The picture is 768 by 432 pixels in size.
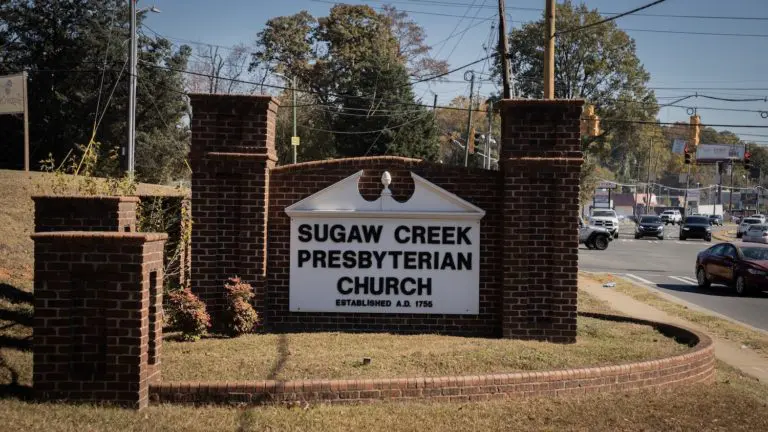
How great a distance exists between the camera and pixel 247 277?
946 centimetres

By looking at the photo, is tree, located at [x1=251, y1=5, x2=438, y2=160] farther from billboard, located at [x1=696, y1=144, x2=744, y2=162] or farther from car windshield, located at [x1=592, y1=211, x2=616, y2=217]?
billboard, located at [x1=696, y1=144, x2=744, y2=162]

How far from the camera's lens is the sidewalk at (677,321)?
10680mm

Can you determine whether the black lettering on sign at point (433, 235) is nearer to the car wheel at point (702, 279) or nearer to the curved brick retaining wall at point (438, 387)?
the curved brick retaining wall at point (438, 387)

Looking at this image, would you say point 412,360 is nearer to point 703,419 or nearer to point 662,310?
point 703,419

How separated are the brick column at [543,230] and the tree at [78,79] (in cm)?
3062

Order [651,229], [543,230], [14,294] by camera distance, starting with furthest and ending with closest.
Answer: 1. [651,229]
2. [14,294]
3. [543,230]

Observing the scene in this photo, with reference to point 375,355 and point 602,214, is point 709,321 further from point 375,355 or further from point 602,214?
point 602,214

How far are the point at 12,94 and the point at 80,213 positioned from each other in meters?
15.9

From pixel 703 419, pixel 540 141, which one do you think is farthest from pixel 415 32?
pixel 703 419

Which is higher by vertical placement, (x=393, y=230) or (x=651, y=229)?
(x=393, y=230)

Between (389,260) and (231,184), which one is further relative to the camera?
(389,260)

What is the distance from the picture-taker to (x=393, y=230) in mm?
9750

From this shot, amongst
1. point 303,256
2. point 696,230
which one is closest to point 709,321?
point 303,256

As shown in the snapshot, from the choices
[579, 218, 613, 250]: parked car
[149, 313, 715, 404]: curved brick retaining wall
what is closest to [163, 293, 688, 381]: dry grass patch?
[149, 313, 715, 404]: curved brick retaining wall
